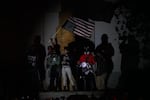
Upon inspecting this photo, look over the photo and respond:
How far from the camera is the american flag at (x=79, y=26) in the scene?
8.30 m

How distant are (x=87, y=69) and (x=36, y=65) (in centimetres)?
136

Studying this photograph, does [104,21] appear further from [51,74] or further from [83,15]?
[51,74]

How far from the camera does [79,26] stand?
833cm

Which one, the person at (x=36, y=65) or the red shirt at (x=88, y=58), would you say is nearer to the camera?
the person at (x=36, y=65)

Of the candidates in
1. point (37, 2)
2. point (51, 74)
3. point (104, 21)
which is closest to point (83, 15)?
point (104, 21)

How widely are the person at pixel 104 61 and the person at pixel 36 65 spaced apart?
1.48 metres

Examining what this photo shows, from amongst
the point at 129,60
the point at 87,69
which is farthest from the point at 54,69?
the point at 129,60

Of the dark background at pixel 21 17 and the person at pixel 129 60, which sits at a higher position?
the dark background at pixel 21 17

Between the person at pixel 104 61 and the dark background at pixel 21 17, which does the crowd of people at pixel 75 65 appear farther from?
the dark background at pixel 21 17

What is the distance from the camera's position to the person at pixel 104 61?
831 centimetres

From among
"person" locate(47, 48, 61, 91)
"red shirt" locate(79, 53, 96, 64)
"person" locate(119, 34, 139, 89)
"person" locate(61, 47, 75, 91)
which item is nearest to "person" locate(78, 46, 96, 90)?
"red shirt" locate(79, 53, 96, 64)

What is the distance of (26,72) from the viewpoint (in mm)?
8172

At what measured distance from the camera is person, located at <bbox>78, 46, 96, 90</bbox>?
27.2 ft

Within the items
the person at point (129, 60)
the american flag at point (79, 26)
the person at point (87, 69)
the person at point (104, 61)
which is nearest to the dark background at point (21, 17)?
the american flag at point (79, 26)
